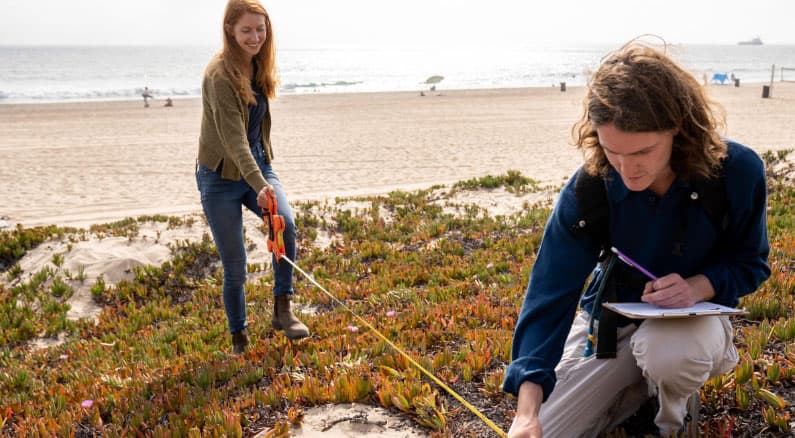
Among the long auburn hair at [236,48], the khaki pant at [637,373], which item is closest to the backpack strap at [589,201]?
the khaki pant at [637,373]

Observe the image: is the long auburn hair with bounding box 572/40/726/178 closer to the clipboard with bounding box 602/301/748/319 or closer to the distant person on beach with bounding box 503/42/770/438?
the distant person on beach with bounding box 503/42/770/438

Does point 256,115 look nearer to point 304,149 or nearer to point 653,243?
point 653,243

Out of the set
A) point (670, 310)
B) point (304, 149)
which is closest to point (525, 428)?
point (670, 310)

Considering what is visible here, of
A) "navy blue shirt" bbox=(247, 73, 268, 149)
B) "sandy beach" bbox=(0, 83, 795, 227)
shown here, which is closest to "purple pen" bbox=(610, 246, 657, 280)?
"navy blue shirt" bbox=(247, 73, 268, 149)

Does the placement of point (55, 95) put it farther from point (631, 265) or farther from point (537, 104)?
point (631, 265)

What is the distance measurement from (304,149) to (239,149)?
1756 centimetres

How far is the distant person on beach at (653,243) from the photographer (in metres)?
2.51

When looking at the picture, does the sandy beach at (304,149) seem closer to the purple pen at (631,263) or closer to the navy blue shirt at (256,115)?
the navy blue shirt at (256,115)

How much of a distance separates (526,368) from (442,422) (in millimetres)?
962

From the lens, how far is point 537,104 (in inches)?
1540

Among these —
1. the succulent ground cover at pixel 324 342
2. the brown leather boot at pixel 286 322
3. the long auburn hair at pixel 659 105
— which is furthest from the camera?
the brown leather boot at pixel 286 322

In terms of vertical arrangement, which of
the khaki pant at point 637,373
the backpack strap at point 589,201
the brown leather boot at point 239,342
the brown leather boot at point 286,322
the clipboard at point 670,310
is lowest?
the brown leather boot at point 239,342

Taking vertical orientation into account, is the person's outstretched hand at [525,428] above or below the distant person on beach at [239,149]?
below

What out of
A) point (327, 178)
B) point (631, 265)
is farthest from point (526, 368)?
point (327, 178)
